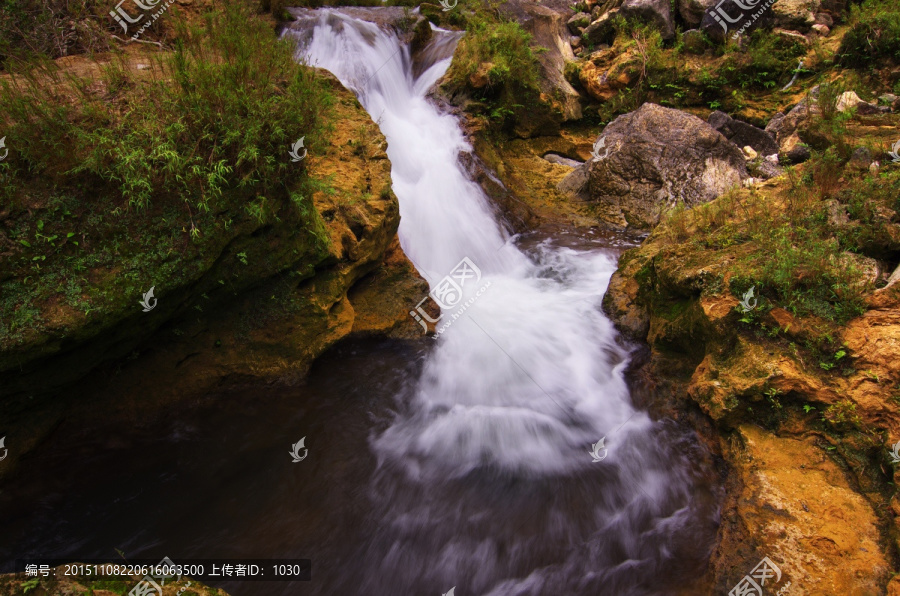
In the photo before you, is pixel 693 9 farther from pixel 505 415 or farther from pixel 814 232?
pixel 505 415

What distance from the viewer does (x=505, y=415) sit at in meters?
5.33

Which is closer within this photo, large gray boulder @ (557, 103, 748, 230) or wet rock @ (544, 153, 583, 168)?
large gray boulder @ (557, 103, 748, 230)

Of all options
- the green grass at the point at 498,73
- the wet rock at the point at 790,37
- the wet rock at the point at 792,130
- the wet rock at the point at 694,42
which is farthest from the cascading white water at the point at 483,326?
the wet rock at the point at 790,37

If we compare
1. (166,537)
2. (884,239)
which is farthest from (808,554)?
(166,537)

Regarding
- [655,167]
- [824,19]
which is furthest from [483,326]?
[824,19]

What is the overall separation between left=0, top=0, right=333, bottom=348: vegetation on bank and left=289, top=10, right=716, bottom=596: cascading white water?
2718mm

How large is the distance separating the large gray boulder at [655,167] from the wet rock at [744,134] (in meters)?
0.43

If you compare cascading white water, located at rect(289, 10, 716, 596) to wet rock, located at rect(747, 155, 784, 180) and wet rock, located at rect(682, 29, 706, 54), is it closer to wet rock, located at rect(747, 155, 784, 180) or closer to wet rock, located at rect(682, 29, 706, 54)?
wet rock, located at rect(747, 155, 784, 180)

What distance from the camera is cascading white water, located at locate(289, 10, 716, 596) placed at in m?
3.95

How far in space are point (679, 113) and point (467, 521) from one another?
8933 mm

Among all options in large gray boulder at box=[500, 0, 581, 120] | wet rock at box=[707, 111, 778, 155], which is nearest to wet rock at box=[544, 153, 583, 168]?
large gray boulder at box=[500, 0, 581, 120]

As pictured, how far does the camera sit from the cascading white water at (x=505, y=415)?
395 centimetres

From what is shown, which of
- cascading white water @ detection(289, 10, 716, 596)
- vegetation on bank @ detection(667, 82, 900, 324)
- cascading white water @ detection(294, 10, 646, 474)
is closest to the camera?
cascading white water @ detection(289, 10, 716, 596)

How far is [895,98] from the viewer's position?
25.9 ft
